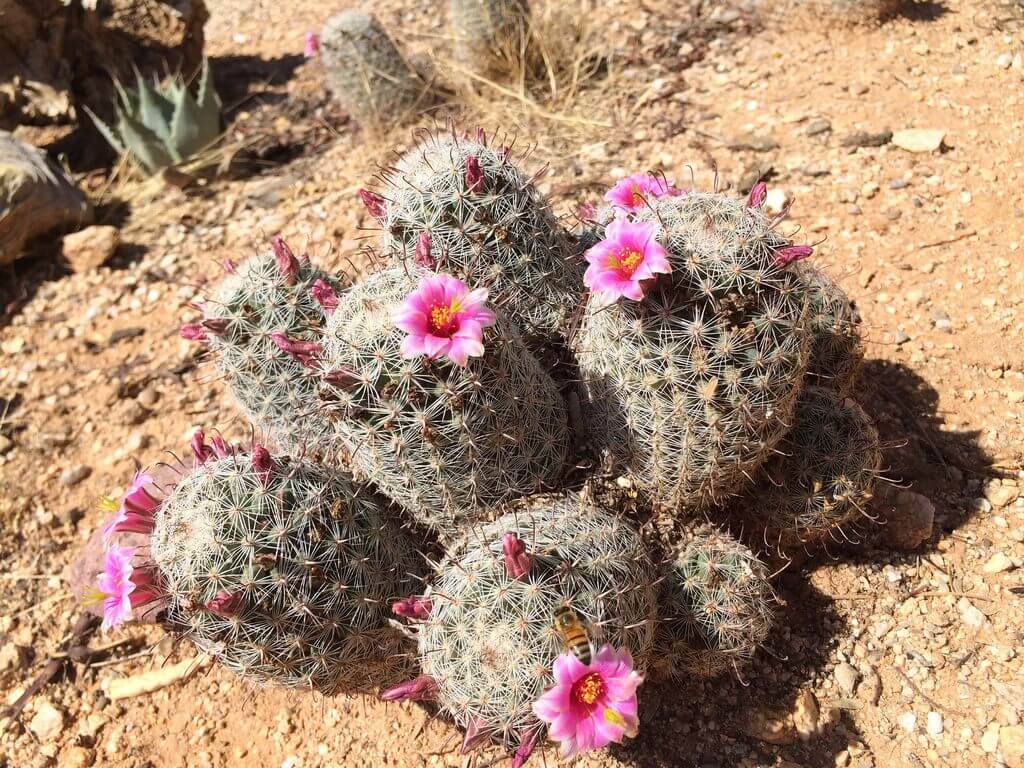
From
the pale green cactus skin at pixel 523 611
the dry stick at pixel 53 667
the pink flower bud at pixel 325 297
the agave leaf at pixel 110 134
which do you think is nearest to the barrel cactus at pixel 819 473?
the pale green cactus skin at pixel 523 611

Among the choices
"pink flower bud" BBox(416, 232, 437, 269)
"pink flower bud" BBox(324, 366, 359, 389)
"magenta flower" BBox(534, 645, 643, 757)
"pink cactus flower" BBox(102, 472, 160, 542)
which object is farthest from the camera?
"pink cactus flower" BBox(102, 472, 160, 542)

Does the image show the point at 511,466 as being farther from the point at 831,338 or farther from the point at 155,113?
the point at 155,113

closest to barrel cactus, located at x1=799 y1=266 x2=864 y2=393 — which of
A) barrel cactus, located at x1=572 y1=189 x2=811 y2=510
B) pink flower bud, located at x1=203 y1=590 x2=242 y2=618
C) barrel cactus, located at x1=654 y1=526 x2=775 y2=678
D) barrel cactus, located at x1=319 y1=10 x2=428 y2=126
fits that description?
barrel cactus, located at x1=572 y1=189 x2=811 y2=510

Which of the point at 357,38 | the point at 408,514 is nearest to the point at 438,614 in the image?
the point at 408,514

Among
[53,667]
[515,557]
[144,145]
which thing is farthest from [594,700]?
[144,145]

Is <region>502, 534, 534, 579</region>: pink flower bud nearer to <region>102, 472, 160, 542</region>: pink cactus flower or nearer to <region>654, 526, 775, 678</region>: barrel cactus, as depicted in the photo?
<region>654, 526, 775, 678</region>: barrel cactus

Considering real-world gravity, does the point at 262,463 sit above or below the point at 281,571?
above

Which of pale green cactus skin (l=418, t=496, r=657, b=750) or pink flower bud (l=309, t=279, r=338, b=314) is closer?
pale green cactus skin (l=418, t=496, r=657, b=750)

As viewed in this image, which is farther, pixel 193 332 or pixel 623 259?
pixel 193 332
